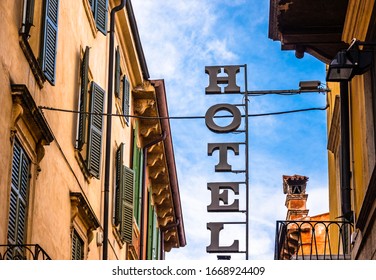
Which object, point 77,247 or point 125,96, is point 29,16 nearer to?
point 77,247

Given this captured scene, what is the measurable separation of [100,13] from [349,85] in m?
5.20

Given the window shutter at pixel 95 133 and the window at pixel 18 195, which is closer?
the window at pixel 18 195

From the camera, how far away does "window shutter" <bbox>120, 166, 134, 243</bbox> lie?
2195 centimetres

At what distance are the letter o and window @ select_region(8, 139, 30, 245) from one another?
3.71 meters

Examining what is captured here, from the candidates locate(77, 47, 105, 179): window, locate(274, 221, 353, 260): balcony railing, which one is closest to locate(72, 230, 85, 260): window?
locate(77, 47, 105, 179): window

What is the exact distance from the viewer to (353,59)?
45.5 feet

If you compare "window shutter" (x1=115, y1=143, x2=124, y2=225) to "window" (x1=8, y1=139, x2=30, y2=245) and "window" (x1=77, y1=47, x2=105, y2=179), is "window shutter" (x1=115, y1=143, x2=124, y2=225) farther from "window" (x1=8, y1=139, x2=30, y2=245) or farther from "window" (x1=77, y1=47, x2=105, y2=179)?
"window" (x1=8, y1=139, x2=30, y2=245)

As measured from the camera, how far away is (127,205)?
22.0 m

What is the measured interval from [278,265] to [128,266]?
4.30ft

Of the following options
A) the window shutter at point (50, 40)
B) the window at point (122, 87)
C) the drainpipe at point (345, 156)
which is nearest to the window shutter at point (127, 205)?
the window at point (122, 87)

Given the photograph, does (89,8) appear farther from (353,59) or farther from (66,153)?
(353,59)

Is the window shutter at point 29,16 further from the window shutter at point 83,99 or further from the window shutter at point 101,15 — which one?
the window shutter at point 101,15

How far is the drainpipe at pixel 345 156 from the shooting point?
15.8 metres

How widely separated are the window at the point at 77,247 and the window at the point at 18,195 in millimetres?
3341
